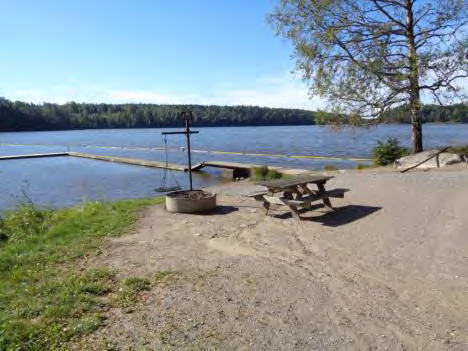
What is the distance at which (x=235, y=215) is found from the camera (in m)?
8.70

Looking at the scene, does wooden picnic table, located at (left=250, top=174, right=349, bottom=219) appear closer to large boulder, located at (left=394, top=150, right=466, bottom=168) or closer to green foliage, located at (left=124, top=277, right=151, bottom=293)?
green foliage, located at (left=124, top=277, right=151, bottom=293)

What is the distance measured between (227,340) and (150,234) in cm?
403

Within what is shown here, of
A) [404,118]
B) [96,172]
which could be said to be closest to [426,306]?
[404,118]

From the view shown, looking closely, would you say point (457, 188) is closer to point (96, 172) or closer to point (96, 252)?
point (96, 252)

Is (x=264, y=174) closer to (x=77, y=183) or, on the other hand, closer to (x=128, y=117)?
(x=77, y=183)

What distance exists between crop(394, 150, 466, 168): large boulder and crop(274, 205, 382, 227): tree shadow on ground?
6.18 metres

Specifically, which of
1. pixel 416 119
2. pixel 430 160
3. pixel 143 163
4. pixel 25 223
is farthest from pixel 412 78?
pixel 143 163

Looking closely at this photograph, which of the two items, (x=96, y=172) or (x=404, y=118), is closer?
(x=404, y=118)

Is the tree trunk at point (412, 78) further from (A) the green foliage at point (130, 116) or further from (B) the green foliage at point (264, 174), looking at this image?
(A) the green foliage at point (130, 116)

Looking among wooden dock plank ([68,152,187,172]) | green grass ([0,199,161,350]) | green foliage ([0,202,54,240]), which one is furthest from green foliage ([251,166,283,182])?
wooden dock plank ([68,152,187,172])

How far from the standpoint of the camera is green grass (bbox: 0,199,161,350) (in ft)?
12.6

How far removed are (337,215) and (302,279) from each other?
3.38 metres

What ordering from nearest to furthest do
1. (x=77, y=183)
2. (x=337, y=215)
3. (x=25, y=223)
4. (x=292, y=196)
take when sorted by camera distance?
(x=337, y=215), (x=292, y=196), (x=25, y=223), (x=77, y=183)

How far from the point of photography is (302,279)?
5.07 metres
